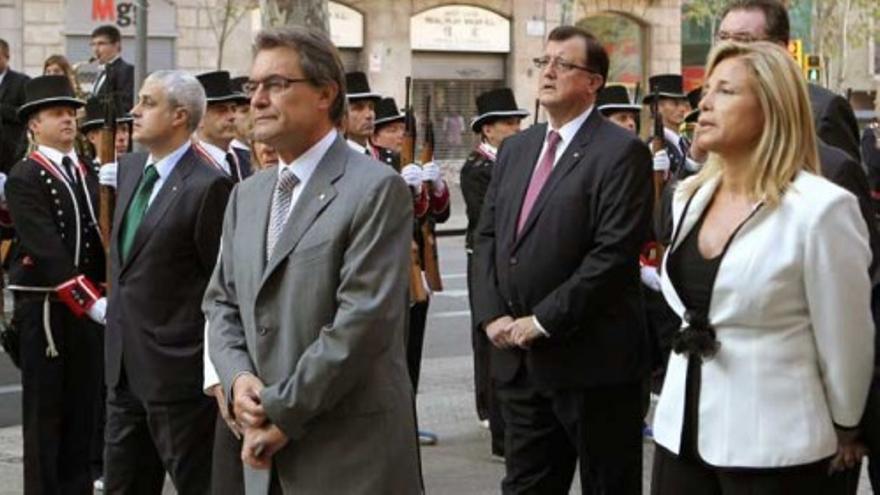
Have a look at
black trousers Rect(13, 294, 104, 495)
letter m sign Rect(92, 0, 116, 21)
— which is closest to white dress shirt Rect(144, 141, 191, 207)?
black trousers Rect(13, 294, 104, 495)

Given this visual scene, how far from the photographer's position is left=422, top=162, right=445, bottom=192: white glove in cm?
1038

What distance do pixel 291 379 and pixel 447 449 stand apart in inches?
207

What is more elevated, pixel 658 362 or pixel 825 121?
pixel 825 121

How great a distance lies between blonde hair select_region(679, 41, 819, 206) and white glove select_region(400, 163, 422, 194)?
17.1ft

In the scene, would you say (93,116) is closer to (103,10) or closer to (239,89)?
(239,89)

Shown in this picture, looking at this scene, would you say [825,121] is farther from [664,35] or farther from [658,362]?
[664,35]

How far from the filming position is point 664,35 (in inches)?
1649

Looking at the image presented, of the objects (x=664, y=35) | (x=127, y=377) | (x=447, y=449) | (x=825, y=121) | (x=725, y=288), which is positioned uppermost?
(x=664, y=35)

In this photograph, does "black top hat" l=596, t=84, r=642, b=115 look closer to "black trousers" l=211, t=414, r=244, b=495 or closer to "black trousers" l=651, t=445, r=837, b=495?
"black trousers" l=211, t=414, r=244, b=495

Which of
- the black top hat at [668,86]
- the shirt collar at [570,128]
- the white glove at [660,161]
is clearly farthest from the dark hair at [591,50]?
the black top hat at [668,86]

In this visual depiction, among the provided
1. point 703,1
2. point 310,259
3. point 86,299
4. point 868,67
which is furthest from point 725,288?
point 868,67

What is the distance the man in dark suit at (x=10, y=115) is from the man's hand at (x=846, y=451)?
401 inches

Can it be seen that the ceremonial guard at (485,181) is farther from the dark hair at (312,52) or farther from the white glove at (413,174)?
the dark hair at (312,52)

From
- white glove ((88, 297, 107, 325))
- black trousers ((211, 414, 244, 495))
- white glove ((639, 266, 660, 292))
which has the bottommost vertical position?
black trousers ((211, 414, 244, 495))
